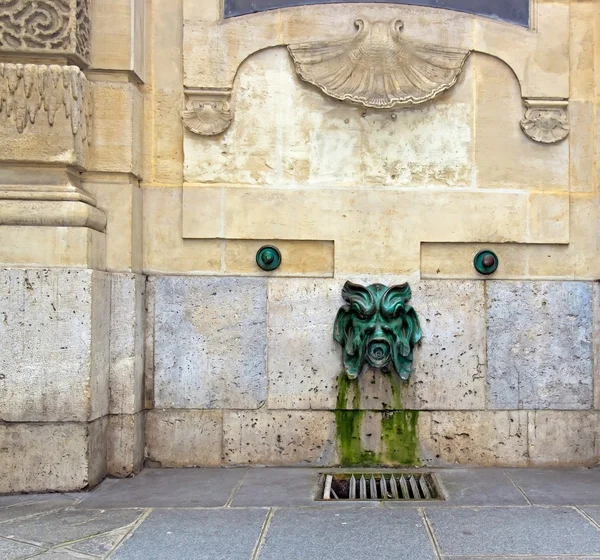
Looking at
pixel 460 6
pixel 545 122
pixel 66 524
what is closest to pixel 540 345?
pixel 545 122

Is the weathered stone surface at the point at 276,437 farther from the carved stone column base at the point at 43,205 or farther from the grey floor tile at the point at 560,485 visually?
the carved stone column base at the point at 43,205

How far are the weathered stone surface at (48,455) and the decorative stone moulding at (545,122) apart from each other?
14.2 feet

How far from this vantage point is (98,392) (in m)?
5.27

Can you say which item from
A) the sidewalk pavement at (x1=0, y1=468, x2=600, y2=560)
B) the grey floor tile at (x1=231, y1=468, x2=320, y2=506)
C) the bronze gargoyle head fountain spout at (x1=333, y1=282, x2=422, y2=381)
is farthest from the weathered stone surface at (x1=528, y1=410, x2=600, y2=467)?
the grey floor tile at (x1=231, y1=468, x2=320, y2=506)

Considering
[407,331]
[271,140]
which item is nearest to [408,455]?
[407,331]

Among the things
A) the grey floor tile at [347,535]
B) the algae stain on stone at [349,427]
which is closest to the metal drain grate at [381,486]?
the algae stain on stone at [349,427]

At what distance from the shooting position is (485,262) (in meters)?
5.86

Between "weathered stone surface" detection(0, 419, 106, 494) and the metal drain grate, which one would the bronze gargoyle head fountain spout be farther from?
"weathered stone surface" detection(0, 419, 106, 494)

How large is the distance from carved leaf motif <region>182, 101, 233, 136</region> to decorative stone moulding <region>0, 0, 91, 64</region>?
3.42ft

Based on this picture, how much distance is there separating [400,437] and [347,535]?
1.74 m

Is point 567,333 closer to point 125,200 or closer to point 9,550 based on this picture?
point 125,200

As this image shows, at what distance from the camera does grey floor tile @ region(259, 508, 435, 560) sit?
384cm

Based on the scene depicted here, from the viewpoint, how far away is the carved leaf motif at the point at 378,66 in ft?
19.1

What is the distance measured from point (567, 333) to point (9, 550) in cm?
448
